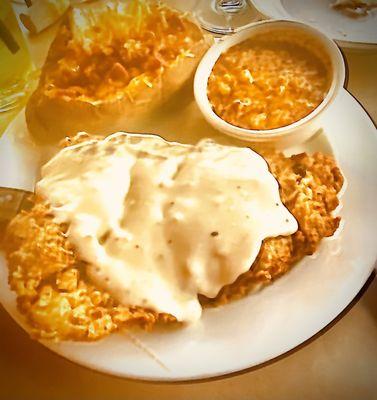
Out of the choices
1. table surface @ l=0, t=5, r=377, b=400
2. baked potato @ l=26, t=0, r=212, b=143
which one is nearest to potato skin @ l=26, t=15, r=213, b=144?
baked potato @ l=26, t=0, r=212, b=143

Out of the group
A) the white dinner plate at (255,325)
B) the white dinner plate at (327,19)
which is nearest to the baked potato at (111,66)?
the white dinner plate at (327,19)

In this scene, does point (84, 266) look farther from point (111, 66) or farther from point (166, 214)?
point (111, 66)

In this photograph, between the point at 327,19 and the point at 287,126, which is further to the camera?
the point at 327,19

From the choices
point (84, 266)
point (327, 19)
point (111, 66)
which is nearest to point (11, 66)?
point (111, 66)

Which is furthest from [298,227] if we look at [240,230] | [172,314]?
[172,314]

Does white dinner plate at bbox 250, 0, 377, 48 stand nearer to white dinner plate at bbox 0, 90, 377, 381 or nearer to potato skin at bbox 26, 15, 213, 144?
potato skin at bbox 26, 15, 213, 144

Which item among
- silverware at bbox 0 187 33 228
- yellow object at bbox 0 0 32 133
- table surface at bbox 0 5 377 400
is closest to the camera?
table surface at bbox 0 5 377 400

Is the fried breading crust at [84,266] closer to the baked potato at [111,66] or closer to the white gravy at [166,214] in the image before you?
the white gravy at [166,214]
